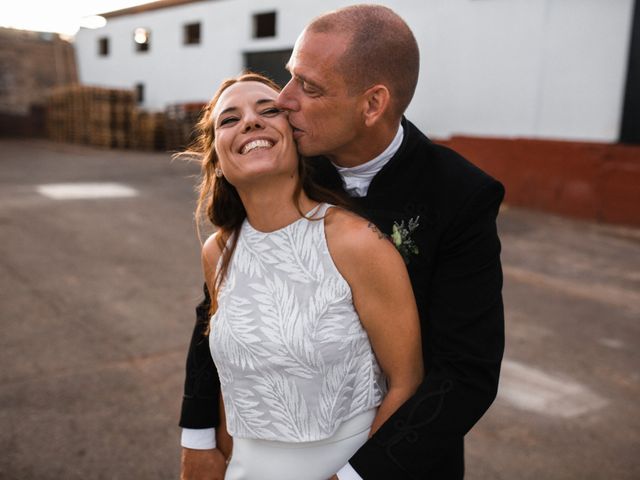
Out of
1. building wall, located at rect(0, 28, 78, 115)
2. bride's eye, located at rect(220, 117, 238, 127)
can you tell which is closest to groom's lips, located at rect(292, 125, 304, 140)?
bride's eye, located at rect(220, 117, 238, 127)

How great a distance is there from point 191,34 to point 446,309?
20640mm

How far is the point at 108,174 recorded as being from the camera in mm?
12758

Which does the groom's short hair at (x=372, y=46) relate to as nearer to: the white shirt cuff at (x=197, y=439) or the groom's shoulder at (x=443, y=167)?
the groom's shoulder at (x=443, y=167)

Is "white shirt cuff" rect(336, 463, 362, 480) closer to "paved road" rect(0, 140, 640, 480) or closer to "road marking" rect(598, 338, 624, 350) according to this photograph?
"paved road" rect(0, 140, 640, 480)

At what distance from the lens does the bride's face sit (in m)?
1.56

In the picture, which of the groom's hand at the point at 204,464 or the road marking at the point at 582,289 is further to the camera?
the road marking at the point at 582,289

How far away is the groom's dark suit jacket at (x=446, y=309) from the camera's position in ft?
4.91

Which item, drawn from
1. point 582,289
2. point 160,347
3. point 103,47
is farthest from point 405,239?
point 103,47

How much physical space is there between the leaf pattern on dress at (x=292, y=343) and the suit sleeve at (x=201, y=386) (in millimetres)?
269

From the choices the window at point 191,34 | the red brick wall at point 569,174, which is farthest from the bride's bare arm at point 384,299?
the window at point 191,34

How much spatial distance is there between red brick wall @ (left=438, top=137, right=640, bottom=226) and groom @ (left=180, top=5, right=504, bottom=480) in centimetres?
809

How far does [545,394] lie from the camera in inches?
158

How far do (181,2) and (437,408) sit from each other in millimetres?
20795

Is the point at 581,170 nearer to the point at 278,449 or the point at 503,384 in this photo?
the point at 503,384
